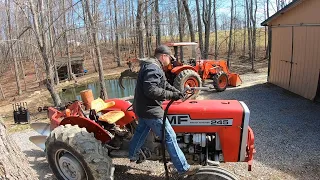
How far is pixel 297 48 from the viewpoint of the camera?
10.2 m

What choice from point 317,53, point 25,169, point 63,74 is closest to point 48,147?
point 25,169

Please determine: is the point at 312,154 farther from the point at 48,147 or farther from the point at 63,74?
the point at 63,74

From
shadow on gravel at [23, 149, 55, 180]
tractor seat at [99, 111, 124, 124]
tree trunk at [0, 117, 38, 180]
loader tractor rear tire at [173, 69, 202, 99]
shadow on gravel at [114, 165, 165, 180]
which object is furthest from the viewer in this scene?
loader tractor rear tire at [173, 69, 202, 99]

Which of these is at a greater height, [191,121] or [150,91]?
[150,91]

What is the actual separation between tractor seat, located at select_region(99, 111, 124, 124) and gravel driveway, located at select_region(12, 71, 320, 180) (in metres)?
1.02

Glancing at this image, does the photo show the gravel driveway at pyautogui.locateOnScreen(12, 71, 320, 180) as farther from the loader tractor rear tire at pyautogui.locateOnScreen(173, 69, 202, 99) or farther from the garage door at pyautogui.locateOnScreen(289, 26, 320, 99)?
the loader tractor rear tire at pyautogui.locateOnScreen(173, 69, 202, 99)

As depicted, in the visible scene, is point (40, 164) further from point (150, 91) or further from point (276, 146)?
point (276, 146)

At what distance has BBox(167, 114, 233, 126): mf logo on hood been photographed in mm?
3607

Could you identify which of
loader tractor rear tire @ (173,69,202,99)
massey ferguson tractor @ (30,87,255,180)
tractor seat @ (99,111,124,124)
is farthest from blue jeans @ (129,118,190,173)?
loader tractor rear tire @ (173,69,202,99)

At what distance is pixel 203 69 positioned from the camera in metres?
11.6

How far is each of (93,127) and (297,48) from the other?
852 cm

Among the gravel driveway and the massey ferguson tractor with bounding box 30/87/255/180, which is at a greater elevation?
the massey ferguson tractor with bounding box 30/87/255/180

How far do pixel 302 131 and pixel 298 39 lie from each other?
456 centimetres

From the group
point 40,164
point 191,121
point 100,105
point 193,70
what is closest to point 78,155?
point 100,105
